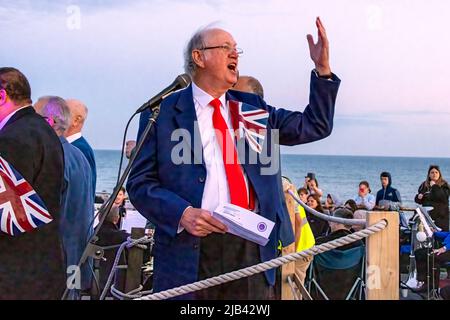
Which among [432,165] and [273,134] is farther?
[432,165]

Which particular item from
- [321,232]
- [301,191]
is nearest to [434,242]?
[321,232]

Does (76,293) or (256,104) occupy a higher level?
(256,104)

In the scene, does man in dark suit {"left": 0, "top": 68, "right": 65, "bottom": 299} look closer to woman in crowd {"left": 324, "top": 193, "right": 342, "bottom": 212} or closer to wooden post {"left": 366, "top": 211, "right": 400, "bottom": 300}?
wooden post {"left": 366, "top": 211, "right": 400, "bottom": 300}

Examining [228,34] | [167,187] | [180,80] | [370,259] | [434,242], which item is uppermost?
[228,34]

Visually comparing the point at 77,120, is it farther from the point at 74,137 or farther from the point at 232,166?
the point at 232,166

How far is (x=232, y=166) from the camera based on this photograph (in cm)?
197

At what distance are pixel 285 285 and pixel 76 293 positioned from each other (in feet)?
2.33

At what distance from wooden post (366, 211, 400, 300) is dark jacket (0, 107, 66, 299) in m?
0.99

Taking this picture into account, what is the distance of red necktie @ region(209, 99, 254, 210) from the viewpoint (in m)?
1.95

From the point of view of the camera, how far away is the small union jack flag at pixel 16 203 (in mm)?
2139

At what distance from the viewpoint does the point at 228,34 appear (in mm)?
2100

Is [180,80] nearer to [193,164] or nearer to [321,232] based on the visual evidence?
[193,164]

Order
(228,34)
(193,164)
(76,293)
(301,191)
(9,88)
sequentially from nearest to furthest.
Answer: (193,164) → (228,34) → (9,88) → (76,293) → (301,191)

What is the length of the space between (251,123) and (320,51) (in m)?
0.26
